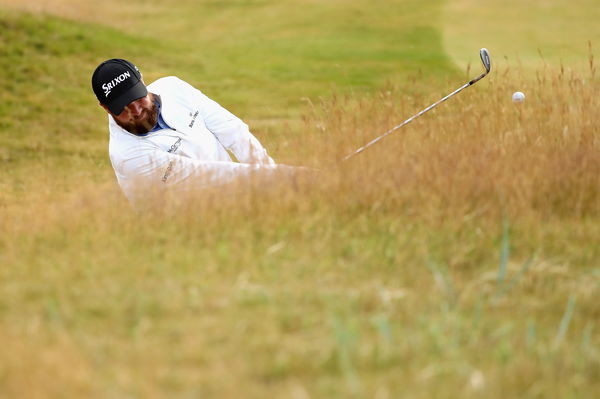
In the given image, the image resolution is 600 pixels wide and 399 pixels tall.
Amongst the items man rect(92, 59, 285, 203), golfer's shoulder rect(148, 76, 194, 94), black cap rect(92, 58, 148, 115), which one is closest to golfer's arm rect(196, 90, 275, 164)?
man rect(92, 59, 285, 203)

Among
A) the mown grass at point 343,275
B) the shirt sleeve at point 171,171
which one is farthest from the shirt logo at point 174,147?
the mown grass at point 343,275

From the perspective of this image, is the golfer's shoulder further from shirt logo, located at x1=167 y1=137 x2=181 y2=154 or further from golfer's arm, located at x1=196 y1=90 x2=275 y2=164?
shirt logo, located at x1=167 y1=137 x2=181 y2=154

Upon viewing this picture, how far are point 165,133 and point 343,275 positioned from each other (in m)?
2.54

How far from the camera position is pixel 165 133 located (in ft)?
19.4

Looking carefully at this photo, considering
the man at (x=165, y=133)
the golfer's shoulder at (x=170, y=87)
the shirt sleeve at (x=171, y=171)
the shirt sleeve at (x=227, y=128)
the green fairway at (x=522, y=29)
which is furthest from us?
the green fairway at (x=522, y=29)

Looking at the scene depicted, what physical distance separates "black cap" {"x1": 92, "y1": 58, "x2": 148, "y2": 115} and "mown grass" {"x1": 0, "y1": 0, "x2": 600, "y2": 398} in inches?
25.8

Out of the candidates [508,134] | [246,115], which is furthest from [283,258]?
[246,115]

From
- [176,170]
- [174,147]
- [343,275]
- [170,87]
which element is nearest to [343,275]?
[343,275]

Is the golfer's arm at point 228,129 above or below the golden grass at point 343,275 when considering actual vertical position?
above

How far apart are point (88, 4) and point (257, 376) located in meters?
24.1

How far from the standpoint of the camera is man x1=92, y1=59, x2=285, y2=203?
5566 millimetres

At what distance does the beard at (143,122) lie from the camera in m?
5.79

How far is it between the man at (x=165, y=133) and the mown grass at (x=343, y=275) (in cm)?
46

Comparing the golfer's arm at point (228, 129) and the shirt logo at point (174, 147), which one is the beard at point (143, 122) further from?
the golfer's arm at point (228, 129)
